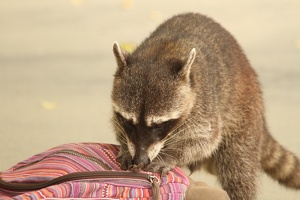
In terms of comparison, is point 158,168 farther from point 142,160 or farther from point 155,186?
point 155,186

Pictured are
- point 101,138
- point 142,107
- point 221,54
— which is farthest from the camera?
point 101,138

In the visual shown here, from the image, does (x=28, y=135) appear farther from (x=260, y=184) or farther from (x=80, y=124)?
(x=260, y=184)

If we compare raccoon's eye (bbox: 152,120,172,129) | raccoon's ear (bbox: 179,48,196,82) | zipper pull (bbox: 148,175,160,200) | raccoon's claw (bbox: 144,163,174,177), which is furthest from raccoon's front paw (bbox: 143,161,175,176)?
raccoon's ear (bbox: 179,48,196,82)

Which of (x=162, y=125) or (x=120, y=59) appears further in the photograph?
(x=120, y=59)

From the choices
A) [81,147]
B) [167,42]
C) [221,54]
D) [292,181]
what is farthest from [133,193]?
[292,181]

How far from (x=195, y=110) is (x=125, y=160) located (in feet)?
1.88

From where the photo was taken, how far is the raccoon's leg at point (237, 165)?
4.42m

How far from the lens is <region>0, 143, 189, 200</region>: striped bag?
119 inches

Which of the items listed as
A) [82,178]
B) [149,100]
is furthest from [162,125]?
[82,178]

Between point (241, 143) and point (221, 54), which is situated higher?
point (221, 54)

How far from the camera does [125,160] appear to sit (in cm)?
361

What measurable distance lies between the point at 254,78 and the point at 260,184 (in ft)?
2.48

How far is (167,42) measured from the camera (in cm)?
418

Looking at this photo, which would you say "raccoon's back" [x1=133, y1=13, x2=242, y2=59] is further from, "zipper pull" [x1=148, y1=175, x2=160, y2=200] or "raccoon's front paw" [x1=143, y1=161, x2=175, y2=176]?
"zipper pull" [x1=148, y1=175, x2=160, y2=200]
